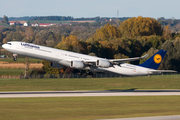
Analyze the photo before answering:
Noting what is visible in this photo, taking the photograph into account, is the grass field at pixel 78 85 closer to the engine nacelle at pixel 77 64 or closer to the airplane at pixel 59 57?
the airplane at pixel 59 57

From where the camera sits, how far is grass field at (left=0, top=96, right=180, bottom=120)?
3706cm

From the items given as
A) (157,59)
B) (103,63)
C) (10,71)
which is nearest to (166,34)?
(10,71)

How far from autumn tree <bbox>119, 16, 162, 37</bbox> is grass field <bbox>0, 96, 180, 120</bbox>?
137 meters

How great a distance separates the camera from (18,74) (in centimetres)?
11894

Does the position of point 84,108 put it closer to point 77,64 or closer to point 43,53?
point 77,64

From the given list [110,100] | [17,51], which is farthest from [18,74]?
[110,100]

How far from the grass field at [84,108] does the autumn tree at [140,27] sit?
137 m

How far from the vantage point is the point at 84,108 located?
140 ft

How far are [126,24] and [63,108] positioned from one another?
153 meters

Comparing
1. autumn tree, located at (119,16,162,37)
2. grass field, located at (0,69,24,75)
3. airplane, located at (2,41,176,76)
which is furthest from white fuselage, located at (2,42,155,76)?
autumn tree, located at (119,16,162,37)

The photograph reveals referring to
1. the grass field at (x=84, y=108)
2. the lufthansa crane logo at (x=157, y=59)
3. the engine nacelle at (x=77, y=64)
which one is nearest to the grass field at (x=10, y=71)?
the lufthansa crane logo at (x=157, y=59)

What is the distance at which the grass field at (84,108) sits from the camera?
37.1 metres

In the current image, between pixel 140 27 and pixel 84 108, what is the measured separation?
148748mm

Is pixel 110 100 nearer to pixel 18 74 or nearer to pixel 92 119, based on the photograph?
pixel 92 119
